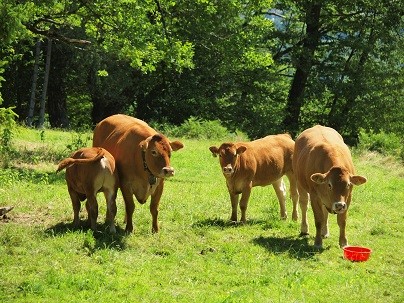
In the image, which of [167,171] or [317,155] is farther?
[317,155]

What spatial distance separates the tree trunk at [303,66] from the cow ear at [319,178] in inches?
897

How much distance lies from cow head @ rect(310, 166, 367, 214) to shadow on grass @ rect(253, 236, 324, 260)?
80cm

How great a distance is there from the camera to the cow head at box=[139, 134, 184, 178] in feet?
35.0

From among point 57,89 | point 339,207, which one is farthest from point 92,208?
point 57,89

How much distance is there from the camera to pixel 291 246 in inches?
439

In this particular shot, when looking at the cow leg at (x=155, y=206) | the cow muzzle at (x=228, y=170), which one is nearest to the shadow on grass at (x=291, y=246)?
the cow muzzle at (x=228, y=170)

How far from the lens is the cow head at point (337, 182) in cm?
1056

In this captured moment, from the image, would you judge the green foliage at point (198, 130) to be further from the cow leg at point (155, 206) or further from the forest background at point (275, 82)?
the cow leg at point (155, 206)

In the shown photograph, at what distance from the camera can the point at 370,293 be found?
8641 millimetres

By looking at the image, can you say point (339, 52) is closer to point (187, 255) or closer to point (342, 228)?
point (342, 228)

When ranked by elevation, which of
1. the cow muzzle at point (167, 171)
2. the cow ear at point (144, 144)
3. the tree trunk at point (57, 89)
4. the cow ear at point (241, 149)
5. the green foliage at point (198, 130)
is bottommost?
the green foliage at point (198, 130)

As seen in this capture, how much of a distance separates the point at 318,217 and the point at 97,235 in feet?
12.2

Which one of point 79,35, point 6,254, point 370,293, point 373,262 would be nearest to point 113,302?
point 6,254

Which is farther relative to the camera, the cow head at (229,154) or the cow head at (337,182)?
the cow head at (229,154)
